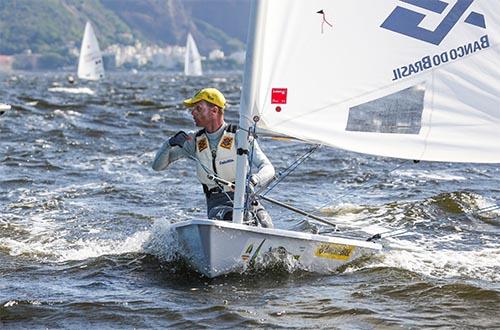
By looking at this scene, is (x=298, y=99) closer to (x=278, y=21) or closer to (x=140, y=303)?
(x=278, y=21)

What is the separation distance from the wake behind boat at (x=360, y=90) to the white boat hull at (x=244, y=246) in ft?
0.04

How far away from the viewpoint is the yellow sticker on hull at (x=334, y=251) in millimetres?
8242

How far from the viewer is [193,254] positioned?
802cm

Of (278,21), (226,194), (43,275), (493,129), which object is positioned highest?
(278,21)

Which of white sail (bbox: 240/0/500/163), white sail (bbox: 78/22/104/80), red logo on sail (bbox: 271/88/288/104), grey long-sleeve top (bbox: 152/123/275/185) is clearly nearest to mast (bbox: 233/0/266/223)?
white sail (bbox: 240/0/500/163)

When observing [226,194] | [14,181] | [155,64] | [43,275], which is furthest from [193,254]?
[155,64]

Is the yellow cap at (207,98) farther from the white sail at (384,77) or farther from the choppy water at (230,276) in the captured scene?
the choppy water at (230,276)

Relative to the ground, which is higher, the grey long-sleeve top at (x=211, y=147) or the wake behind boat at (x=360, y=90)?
the wake behind boat at (x=360, y=90)

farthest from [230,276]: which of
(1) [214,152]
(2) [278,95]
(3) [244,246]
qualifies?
(2) [278,95]

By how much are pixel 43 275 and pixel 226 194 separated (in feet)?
5.88

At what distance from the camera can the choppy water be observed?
7.23 metres

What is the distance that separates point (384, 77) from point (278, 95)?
900 mm

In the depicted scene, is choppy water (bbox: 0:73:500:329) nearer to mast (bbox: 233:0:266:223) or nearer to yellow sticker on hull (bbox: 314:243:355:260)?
yellow sticker on hull (bbox: 314:243:355:260)

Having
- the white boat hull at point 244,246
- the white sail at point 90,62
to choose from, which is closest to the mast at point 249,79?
the white boat hull at point 244,246
